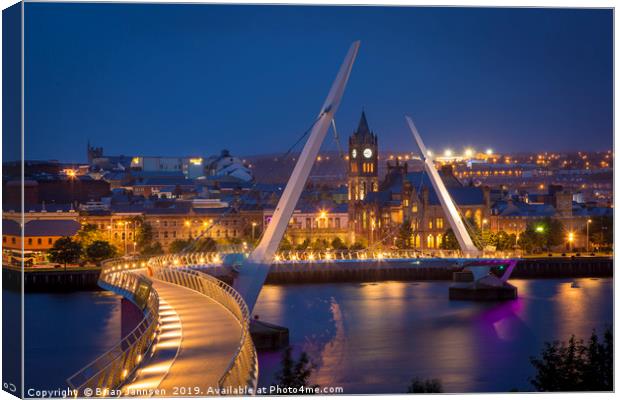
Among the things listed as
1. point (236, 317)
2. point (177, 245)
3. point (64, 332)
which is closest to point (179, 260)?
point (64, 332)

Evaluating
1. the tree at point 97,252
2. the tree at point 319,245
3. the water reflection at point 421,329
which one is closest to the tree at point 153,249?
the tree at point 97,252

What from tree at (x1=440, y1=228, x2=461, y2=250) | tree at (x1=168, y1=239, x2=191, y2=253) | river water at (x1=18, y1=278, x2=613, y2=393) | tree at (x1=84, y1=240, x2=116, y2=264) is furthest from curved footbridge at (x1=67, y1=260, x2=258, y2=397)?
tree at (x1=440, y1=228, x2=461, y2=250)

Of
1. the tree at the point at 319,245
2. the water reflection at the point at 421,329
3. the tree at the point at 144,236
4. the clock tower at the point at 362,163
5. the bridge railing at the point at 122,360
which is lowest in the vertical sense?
the water reflection at the point at 421,329

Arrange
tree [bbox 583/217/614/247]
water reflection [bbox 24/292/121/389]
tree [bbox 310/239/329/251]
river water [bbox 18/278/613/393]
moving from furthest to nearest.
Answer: tree [bbox 310/239/329/251], tree [bbox 583/217/614/247], water reflection [bbox 24/292/121/389], river water [bbox 18/278/613/393]

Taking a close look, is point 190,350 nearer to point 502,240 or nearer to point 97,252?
point 97,252

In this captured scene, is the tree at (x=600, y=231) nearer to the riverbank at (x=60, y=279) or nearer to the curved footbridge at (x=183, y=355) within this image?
the riverbank at (x=60, y=279)

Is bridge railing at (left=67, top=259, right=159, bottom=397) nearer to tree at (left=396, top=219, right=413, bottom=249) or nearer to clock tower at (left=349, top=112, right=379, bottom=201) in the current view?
tree at (left=396, top=219, right=413, bottom=249)
